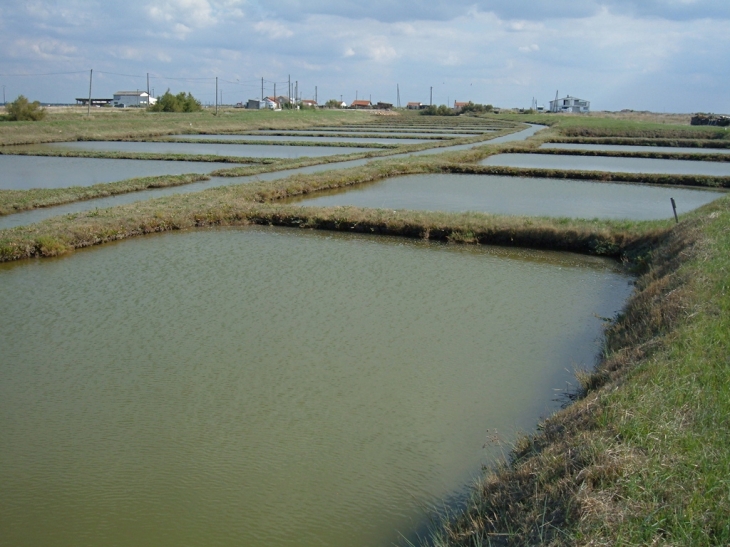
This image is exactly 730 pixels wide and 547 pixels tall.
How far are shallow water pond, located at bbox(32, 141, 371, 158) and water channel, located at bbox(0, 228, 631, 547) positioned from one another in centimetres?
1483

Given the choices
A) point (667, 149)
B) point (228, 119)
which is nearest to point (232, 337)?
point (667, 149)

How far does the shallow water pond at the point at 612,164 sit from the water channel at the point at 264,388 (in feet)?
38.7

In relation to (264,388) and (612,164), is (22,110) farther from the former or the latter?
(264,388)

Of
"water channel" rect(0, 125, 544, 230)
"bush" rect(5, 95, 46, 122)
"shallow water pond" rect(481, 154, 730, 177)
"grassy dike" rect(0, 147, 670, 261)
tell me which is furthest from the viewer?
"bush" rect(5, 95, 46, 122)

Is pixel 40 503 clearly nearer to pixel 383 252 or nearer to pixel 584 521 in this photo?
pixel 584 521

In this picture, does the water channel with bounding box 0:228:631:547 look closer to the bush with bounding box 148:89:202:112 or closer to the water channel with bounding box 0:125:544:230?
the water channel with bounding box 0:125:544:230

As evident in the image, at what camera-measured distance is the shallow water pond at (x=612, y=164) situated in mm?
18766

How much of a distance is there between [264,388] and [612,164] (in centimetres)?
1869

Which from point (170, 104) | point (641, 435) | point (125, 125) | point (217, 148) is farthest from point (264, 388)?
point (170, 104)

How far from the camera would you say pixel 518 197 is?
1387 centimetres

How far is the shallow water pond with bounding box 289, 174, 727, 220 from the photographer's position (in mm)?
12367

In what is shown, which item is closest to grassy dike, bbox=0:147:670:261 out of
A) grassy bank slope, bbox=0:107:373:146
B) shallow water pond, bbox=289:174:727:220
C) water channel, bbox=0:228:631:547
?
water channel, bbox=0:228:631:547

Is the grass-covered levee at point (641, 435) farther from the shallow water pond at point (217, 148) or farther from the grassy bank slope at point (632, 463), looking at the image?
the shallow water pond at point (217, 148)

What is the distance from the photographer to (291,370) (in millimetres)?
5031
